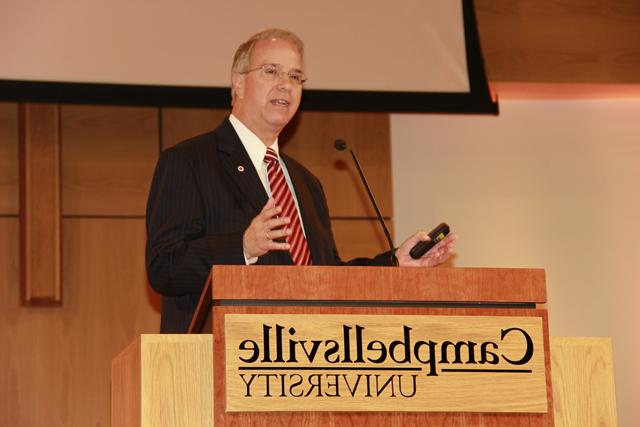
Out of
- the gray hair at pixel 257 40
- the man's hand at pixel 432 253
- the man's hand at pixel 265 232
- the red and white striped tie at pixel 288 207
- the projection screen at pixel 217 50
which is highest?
the projection screen at pixel 217 50

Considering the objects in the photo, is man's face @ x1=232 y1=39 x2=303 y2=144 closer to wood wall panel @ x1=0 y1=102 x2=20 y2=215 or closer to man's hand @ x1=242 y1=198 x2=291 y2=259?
man's hand @ x1=242 y1=198 x2=291 y2=259

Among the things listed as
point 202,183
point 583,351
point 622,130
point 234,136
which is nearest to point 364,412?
point 583,351

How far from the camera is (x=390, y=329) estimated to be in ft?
5.99

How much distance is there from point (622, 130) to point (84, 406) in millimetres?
2805

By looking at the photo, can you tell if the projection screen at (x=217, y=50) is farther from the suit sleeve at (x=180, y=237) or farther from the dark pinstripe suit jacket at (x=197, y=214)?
the suit sleeve at (x=180, y=237)

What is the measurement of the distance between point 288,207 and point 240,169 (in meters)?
0.18

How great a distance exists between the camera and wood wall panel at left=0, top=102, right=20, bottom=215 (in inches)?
172

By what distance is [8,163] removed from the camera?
4.39 meters

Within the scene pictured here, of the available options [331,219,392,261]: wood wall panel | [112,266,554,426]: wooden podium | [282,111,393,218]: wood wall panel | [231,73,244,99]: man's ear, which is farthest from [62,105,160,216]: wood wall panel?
[112,266,554,426]: wooden podium

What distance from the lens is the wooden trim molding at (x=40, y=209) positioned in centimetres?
426

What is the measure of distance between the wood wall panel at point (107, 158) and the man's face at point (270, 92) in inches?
58.0

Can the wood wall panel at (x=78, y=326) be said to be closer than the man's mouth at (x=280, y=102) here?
No

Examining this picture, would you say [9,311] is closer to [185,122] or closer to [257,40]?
[185,122]

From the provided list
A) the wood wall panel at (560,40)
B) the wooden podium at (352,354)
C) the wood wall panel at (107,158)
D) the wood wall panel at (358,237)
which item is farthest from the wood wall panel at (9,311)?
the wooden podium at (352,354)
